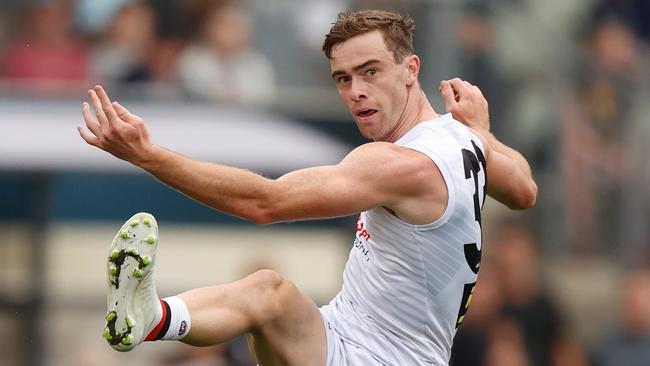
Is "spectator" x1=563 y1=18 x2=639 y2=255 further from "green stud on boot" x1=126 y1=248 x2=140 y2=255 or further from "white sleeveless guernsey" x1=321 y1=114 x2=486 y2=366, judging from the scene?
"green stud on boot" x1=126 y1=248 x2=140 y2=255

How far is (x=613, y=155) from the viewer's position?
13.1 metres

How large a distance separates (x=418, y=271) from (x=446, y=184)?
0.44 m

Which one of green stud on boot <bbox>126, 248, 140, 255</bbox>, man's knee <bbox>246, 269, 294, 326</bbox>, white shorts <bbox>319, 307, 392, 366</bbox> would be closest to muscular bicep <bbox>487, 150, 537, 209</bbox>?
white shorts <bbox>319, 307, 392, 366</bbox>

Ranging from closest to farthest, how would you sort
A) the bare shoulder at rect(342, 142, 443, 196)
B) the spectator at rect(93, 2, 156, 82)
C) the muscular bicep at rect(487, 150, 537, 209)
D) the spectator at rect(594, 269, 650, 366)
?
the bare shoulder at rect(342, 142, 443, 196) → the muscular bicep at rect(487, 150, 537, 209) → the spectator at rect(594, 269, 650, 366) → the spectator at rect(93, 2, 156, 82)

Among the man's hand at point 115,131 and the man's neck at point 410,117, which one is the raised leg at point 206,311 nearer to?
the man's hand at point 115,131

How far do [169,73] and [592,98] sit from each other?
3662 mm

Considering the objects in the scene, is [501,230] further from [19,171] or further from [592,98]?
[19,171]

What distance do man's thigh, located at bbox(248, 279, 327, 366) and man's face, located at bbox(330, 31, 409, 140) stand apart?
84 cm

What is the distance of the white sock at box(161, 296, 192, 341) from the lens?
6.58m

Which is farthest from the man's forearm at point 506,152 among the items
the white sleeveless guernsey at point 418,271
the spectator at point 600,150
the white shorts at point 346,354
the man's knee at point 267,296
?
the spectator at point 600,150

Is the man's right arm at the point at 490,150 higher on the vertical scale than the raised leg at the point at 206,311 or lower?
higher

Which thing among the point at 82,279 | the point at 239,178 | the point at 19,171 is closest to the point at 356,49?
the point at 239,178

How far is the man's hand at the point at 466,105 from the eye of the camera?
292 inches

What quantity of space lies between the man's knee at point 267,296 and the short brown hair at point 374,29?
1.05 meters
